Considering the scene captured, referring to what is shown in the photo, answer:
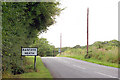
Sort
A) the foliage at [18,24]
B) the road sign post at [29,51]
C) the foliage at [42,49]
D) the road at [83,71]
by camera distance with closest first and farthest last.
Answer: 1. the foliage at [18,24]
2. the road at [83,71]
3. the road sign post at [29,51]
4. the foliage at [42,49]

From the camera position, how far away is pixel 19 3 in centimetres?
1262

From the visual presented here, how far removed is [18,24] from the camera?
40.0 ft

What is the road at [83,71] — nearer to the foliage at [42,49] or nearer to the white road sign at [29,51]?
the white road sign at [29,51]

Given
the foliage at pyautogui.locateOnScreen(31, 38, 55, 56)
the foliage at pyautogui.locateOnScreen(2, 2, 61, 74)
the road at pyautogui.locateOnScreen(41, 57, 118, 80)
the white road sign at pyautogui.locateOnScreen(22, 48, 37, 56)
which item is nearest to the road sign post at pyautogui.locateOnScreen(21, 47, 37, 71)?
the white road sign at pyautogui.locateOnScreen(22, 48, 37, 56)

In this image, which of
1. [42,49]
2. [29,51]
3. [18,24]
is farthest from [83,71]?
[42,49]

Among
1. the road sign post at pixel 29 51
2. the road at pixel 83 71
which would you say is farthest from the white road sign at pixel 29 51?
the road at pixel 83 71

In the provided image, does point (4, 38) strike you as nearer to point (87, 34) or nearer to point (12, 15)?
point (12, 15)

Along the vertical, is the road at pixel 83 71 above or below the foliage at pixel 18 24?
below

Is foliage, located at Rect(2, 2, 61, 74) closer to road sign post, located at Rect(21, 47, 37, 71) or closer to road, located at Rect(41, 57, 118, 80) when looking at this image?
road sign post, located at Rect(21, 47, 37, 71)

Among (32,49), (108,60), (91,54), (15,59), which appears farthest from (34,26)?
(91,54)

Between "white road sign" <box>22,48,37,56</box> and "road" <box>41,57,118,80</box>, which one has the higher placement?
"white road sign" <box>22,48,37,56</box>

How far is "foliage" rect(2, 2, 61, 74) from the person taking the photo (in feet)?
32.8

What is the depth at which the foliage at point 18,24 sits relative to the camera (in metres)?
10.0

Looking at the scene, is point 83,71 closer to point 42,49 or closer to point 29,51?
point 29,51
